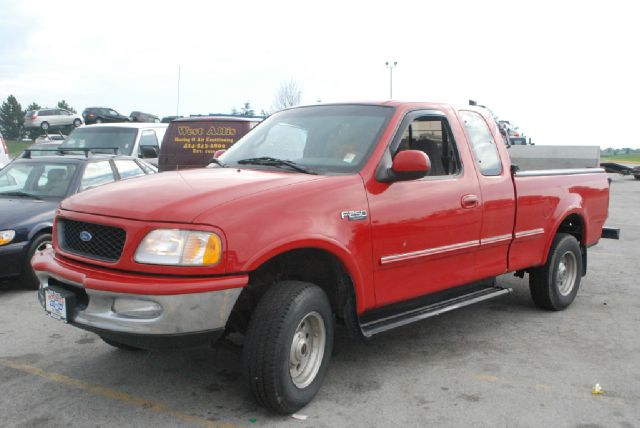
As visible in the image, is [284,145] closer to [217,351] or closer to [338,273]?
[338,273]

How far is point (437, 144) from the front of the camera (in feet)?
16.6

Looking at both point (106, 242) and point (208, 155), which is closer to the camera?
point (106, 242)

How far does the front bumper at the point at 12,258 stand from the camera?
6510 millimetres

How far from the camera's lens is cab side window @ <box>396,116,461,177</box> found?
16.2 ft

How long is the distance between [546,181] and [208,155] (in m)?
6.81

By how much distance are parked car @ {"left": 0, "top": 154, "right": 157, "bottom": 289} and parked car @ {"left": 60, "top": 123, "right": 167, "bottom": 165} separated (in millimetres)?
3558

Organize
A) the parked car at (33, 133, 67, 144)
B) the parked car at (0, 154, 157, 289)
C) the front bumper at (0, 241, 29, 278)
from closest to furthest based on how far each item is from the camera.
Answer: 1. the front bumper at (0, 241, 29, 278)
2. the parked car at (0, 154, 157, 289)
3. the parked car at (33, 133, 67, 144)

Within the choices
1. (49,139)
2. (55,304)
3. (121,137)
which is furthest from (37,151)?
(49,139)

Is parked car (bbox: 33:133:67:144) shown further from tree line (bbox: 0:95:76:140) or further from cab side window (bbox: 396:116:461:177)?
tree line (bbox: 0:95:76:140)

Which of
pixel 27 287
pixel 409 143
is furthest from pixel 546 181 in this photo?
pixel 27 287

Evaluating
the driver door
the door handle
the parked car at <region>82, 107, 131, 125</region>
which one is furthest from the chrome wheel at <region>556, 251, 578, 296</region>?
the parked car at <region>82, 107, 131, 125</region>

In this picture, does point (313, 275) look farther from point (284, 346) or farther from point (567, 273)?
point (567, 273)

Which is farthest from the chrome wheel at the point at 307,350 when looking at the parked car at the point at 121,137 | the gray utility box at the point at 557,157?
the parked car at the point at 121,137

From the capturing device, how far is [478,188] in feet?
16.4
